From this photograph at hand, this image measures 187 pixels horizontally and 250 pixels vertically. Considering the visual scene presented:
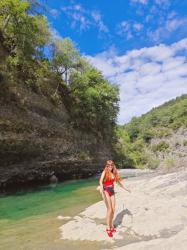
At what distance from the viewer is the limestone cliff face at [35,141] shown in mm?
27292

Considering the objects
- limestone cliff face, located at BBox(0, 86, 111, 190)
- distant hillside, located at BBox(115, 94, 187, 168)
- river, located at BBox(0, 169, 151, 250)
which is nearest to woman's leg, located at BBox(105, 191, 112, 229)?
river, located at BBox(0, 169, 151, 250)

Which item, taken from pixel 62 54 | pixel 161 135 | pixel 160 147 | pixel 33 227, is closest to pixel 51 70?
pixel 62 54

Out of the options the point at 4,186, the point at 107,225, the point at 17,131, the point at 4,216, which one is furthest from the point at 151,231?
the point at 4,186

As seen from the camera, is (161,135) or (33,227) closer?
(33,227)

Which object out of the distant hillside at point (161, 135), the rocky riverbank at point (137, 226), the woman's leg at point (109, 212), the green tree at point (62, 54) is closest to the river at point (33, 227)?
the rocky riverbank at point (137, 226)

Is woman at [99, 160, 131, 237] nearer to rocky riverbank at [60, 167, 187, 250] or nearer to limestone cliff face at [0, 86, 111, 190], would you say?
rocky riverbank at [60, 167, 187, 250]

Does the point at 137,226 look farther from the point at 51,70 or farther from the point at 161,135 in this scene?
the point at 161,135

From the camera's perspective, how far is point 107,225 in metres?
11.0

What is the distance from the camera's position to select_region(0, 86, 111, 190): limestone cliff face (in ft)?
89.5

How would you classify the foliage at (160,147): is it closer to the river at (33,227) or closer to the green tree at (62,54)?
the green tree at (62,54)

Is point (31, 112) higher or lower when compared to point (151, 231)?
higher

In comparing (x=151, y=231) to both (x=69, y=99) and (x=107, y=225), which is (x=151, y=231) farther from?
(x=69, y=99)

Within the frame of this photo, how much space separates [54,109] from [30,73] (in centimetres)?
522

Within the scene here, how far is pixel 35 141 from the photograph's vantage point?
100 ft
